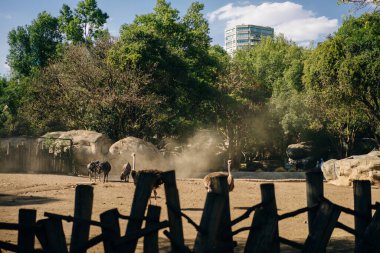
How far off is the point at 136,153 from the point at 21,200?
42.5 ft

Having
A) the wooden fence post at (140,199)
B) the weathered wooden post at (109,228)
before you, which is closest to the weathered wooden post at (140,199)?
the wooden fence post at (140,199)

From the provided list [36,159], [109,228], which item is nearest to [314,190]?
[109,228]

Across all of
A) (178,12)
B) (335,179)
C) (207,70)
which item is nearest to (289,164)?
(207,70)

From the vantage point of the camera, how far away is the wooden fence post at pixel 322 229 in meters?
4.20

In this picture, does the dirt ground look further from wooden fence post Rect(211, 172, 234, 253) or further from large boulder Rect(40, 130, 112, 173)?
large boulder Rect(40, 130, 112, 173)

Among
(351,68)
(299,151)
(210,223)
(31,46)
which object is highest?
(31,46)

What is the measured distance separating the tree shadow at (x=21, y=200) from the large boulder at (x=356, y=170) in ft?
50.9

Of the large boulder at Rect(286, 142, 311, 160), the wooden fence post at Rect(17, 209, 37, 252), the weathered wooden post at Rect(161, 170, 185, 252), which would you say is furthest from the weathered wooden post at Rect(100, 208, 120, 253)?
the large boulder at Rect(286, 142, 311, 160)

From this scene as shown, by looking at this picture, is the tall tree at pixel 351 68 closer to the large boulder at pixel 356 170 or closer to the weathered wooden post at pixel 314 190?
the large boulder at pixel 356 170

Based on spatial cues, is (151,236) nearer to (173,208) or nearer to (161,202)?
(173,208)

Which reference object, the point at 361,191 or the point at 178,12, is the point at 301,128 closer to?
the point at 178,12

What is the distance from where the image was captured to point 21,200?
14828 mm

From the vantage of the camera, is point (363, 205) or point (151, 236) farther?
point (363, 205)

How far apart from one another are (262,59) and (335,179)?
42946mm
